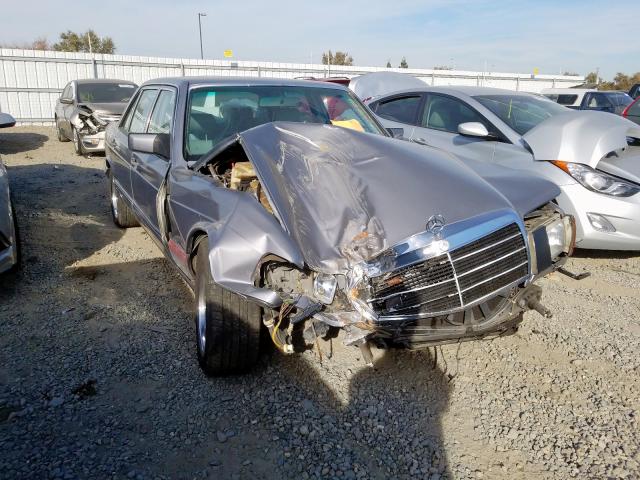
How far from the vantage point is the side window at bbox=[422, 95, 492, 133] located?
5823 mm

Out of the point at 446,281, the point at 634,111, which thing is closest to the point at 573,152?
the point at 446,281

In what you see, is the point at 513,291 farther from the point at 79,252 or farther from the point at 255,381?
the point at 79,252

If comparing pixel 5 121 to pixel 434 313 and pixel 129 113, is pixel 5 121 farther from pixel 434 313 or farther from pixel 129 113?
pixel 434 313

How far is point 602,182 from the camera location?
452cm

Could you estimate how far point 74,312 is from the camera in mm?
3760

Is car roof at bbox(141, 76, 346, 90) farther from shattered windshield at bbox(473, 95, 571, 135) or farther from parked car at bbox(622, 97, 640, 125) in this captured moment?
parked car at bbox(622, 97, 640, 125)

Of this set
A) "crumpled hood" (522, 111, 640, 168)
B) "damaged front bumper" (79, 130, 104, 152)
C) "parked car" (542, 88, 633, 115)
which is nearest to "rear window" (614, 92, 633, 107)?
"parked car" (542, 88, 633, 115)

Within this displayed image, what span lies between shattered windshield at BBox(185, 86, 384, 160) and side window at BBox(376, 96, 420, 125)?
98.6 inches

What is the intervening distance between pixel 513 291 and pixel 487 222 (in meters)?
0.45

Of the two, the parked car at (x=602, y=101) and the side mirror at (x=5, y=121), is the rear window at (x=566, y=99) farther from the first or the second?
the side mirror at (x=5, y=121)

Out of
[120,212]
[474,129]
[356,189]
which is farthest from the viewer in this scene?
[120,212]

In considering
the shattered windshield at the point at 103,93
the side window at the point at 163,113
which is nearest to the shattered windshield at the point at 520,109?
the side window at the point at 163,113

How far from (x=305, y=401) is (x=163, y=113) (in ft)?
8.86

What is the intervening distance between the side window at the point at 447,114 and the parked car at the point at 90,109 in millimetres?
6736
